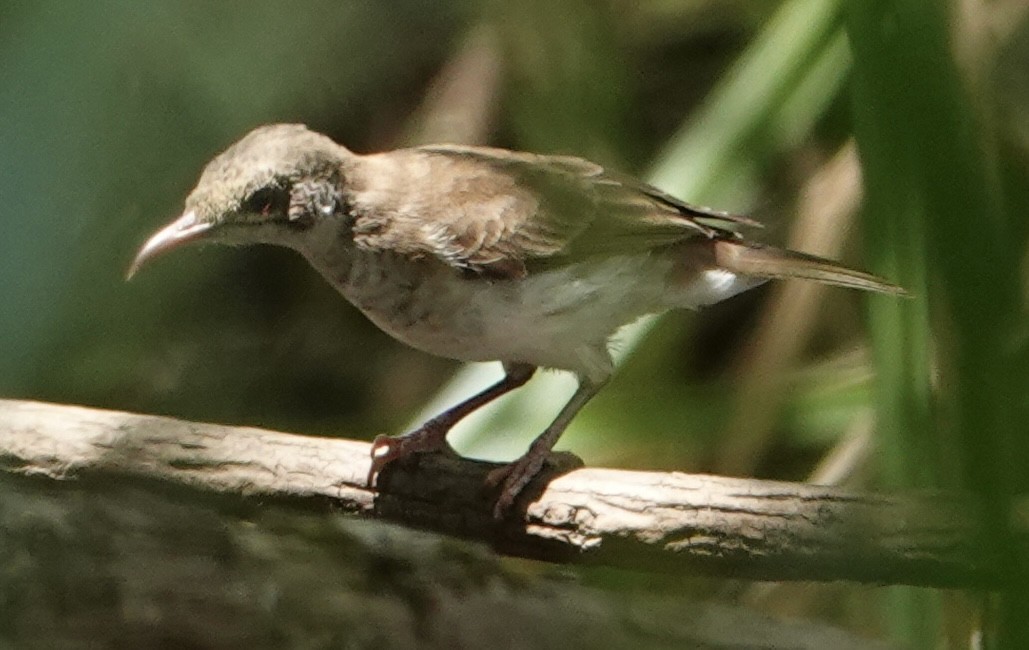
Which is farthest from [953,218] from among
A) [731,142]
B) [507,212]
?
[731,142]

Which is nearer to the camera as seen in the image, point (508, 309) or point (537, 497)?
point (537, 497)

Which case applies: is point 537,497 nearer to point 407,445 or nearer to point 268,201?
point 407,445

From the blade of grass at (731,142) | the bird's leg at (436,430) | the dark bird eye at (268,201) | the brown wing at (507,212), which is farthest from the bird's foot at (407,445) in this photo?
the dark bird eye at (268,201)

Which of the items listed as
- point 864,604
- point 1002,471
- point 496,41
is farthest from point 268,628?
point 496,41

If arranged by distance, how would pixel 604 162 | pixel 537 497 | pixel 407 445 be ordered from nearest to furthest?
1. pixel 537 497
2. pixel 407 445
3. pixel 604 162

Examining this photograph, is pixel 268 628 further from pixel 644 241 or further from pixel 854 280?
pixel 854 280


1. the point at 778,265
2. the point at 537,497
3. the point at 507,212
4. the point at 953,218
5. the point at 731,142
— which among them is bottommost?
the point at 953,218

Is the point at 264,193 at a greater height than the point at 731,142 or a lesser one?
lesser

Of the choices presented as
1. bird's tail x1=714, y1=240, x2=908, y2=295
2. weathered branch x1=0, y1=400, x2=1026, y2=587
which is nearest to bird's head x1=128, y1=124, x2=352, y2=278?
weathered branch x1=0, y1=400, x2=1026, y2=587
